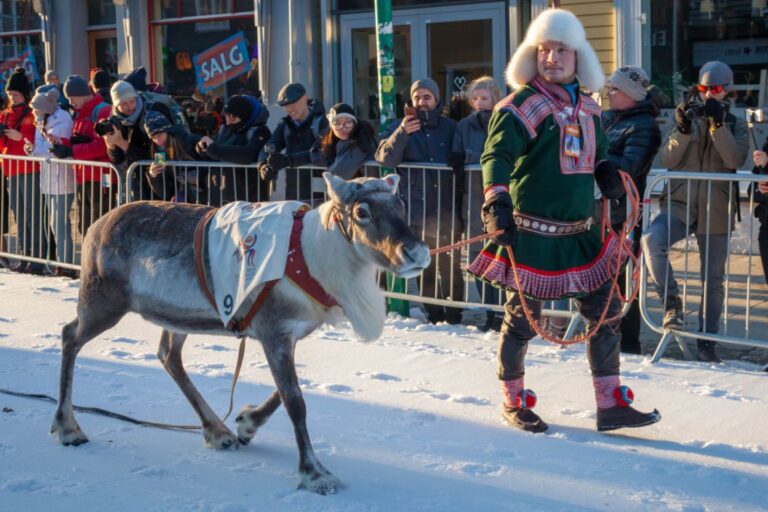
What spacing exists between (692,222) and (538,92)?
2.22 meters

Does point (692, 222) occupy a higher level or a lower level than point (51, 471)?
higher

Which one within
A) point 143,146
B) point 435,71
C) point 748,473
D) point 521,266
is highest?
point 435,71

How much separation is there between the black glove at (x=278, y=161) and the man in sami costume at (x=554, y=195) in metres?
2.91

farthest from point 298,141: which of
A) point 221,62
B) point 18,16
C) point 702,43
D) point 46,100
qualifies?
point 18,16

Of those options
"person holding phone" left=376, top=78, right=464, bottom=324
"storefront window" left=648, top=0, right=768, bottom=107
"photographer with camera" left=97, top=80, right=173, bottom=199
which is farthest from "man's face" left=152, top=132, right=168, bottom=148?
"storefront window" left=648, top=0, right=768, bottom=107

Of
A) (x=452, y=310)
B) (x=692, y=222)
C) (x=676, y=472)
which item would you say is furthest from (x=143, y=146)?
(x=676, y=472)

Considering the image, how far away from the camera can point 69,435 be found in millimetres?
4863

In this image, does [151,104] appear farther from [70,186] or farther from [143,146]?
[70,186]

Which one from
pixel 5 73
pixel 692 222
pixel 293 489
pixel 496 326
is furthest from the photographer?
pixel 5 73

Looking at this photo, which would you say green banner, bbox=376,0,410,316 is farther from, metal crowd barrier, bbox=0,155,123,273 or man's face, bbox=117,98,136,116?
metal crowd barrier, bbox=0,155,123,273

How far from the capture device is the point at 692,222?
21.7ft

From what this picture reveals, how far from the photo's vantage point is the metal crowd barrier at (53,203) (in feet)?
29.8

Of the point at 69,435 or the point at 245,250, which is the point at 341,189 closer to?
the point at 245,250

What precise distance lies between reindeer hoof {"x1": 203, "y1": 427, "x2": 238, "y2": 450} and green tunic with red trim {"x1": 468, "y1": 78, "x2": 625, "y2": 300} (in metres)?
1.40
